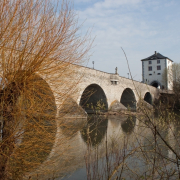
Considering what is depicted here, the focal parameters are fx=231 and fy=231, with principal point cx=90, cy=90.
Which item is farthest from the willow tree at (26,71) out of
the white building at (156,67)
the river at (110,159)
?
the white building at (156,67)

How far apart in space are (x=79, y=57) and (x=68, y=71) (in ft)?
0.82

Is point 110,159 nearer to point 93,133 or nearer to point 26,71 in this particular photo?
point 26,71

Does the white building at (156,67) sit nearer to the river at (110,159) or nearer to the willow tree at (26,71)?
the river at (110,159)

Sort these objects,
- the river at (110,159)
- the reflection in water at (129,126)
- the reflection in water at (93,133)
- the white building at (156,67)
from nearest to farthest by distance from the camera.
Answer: the river at (110,159), the reflection in water at (93,133), the reflection in water at (129,126), the white building at (156,67)

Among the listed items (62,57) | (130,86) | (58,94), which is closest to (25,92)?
(58,94)

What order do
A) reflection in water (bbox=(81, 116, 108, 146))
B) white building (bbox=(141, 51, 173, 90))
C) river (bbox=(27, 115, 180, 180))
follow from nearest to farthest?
river (bbox=(27, 115, 180, 180)), reflection in water (bbox=(81, 116, 108, 146)), white building (bbox=(141, 51, 173, 90))

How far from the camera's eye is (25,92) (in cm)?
269

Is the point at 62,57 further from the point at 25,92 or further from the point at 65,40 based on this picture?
the point at 25,92

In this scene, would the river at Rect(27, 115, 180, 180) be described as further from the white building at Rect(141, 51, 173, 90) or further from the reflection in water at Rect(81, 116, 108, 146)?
the white building at Rect(141, 51, 173, 90)

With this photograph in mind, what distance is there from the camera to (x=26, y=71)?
2652 millimetres

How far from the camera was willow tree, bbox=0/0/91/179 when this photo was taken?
2594 mm

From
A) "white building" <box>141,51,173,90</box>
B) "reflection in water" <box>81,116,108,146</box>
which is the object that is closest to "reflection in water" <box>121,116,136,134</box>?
"reflection in water" <box>81,116,108,146</box>

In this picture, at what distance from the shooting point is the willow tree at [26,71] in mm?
2594

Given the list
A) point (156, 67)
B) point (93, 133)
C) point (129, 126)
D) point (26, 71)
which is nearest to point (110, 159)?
point (129, 126)
